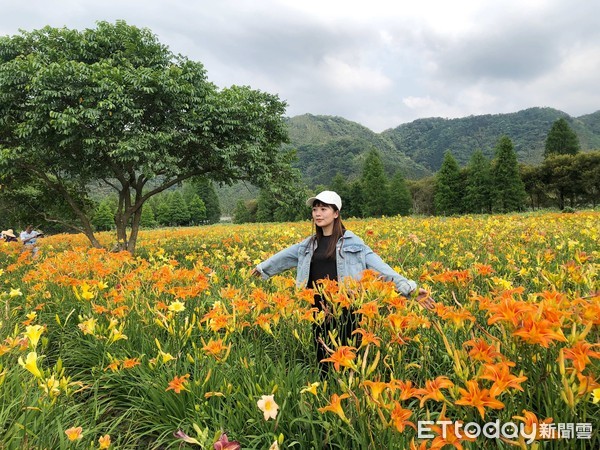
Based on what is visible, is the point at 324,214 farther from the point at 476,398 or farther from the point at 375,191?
the point at 375,191

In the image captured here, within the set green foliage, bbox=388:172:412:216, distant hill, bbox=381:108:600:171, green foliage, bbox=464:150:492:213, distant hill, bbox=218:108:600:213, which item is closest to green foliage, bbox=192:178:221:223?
distant hill, bbox=218:108:600:213

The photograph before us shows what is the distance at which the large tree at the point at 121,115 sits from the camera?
22.2ft

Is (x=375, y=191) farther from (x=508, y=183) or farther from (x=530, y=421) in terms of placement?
(x=530, y=421)

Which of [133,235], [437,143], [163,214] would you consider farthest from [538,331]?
[437,143]

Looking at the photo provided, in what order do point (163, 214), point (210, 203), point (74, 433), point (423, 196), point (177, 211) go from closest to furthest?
1. point (74, 433)
2. point (423, 196)
3. point (177, 211)
4. point (163, 214)
5. point (210, 203)

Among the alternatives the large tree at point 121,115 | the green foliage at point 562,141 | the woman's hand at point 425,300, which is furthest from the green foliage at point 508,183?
the woman's hand at point 425,300

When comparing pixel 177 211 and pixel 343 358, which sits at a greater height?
pixel 177 211

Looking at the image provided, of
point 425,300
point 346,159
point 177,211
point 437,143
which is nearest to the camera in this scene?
point 425,300

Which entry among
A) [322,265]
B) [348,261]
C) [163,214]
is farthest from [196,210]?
[348,261]

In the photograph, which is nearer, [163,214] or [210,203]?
[163,214]

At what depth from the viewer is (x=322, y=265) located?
2.79 m

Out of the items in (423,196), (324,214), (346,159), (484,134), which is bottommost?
(324,214)

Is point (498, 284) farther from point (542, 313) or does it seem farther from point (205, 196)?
point (205, 196)

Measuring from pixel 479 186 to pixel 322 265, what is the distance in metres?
35.6
